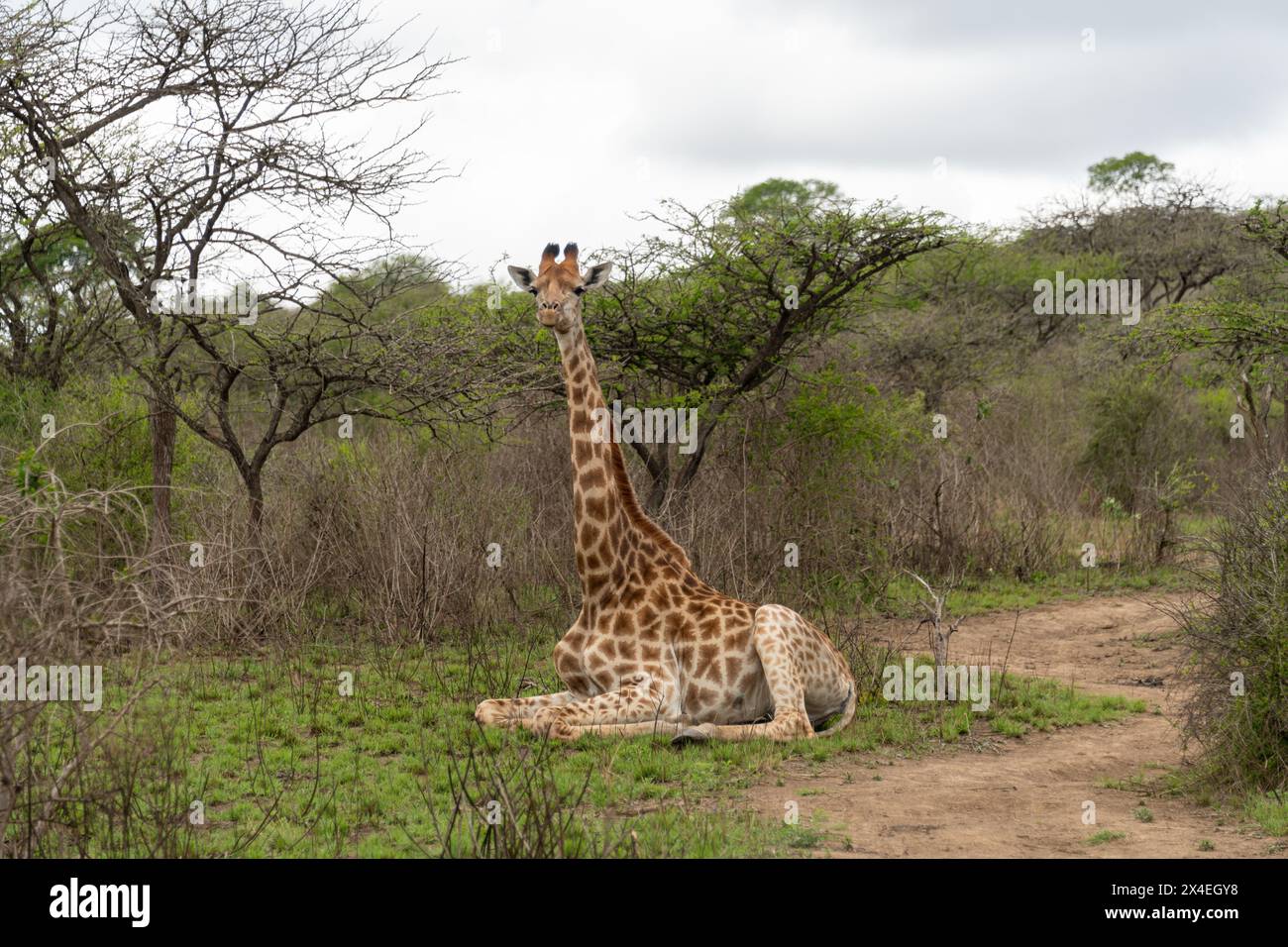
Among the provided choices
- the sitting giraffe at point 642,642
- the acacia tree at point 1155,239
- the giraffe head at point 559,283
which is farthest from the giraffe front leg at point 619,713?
the acacia tree at point 1155,239

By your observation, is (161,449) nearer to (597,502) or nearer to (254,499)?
(254,499)

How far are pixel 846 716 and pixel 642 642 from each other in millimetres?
1332

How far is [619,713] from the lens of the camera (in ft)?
25.1

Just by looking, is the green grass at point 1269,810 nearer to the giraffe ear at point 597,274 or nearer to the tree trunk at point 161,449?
the giraffe ear at point 597,274

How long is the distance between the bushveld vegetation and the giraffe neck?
3.54 ft

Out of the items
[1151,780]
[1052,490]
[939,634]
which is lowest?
[1151,780]

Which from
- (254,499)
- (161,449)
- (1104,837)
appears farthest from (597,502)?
(161,449)

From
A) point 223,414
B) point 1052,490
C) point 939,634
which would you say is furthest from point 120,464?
point 1052,490

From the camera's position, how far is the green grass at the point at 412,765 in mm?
5266

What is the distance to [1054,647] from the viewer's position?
1163 cm

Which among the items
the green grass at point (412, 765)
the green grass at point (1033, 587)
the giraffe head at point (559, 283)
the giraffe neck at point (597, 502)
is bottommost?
the green grass at point (412, 765)

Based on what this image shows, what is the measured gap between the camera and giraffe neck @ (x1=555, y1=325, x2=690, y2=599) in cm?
821

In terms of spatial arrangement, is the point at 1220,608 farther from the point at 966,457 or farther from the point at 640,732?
the point at 966,457

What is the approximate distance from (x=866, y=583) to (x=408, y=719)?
564 cm
